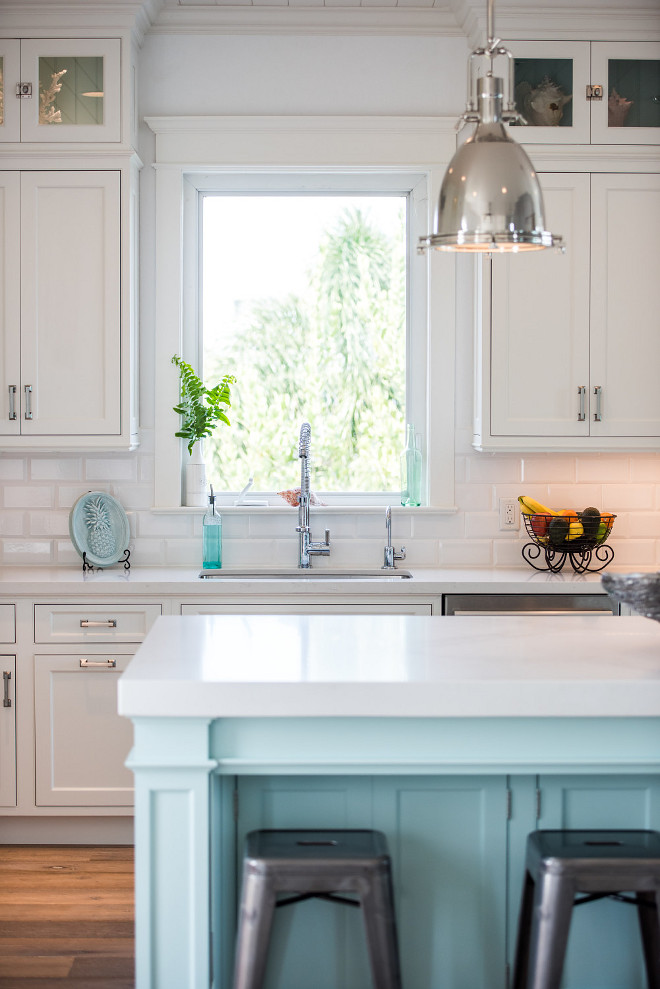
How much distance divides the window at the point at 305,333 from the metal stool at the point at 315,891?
241 centimetres

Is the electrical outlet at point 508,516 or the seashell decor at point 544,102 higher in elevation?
the seashell decor at point 544,102

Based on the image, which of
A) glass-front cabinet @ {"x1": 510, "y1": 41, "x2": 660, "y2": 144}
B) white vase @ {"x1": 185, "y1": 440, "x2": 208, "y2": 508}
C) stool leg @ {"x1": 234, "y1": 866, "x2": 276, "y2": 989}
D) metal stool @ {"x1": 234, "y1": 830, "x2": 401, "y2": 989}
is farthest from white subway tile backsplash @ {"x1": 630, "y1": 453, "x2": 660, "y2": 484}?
stool leg @ {"x1": 234, "y1": 866, "x2": 276, "y2": 989}

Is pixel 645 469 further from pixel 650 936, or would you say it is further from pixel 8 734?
pixel 8 734

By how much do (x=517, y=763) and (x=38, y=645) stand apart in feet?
6.64

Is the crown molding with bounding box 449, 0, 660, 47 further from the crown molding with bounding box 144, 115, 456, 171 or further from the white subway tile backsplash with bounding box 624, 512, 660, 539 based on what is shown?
the white subway tile backsplash with bounding box 624, 512, 660, 539

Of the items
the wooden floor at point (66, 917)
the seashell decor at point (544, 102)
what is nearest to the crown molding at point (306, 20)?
the seashell decor at point (544, 102)

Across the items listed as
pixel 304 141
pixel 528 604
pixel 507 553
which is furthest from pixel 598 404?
pixel 304 141

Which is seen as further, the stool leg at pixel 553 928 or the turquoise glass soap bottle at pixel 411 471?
the turquoise glass soap bottle at pixel 411 471

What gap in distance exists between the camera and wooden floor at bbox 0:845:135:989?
2.62m

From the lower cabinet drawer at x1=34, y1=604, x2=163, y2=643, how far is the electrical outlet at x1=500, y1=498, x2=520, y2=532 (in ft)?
4.68

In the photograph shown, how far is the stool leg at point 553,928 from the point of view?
1.78m

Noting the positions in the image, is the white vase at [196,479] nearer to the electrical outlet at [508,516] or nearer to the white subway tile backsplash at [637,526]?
the electrical outlet at [508,516]

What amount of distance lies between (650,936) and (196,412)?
8.23 ft

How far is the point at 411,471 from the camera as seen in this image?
3.97 meters
